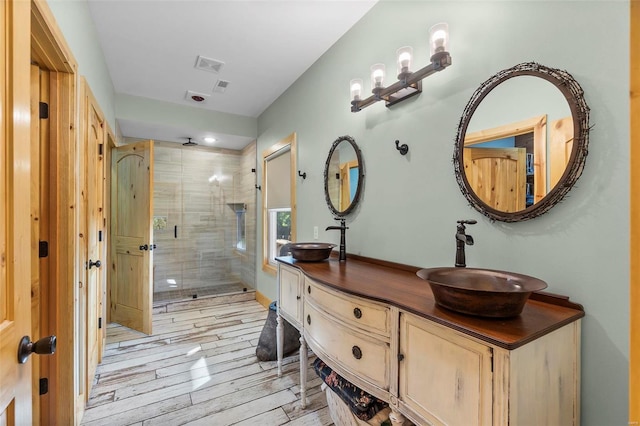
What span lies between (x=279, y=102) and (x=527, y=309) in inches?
132

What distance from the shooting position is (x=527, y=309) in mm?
1086

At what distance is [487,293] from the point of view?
0.94 m

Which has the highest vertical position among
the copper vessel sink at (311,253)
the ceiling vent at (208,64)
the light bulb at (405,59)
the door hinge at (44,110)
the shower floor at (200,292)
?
the ceiling vent at (208,64)

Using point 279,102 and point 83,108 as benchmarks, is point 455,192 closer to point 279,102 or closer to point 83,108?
point 83,108

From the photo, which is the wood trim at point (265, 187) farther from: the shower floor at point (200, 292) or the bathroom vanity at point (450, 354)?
the bathroom vanity at point (450, 354)

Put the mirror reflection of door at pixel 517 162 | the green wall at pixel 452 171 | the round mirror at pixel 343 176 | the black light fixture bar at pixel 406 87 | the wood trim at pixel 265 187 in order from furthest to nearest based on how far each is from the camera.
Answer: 1. the wood trim at pixel 265 187
2. the round mirror at pixel 343 176
3. the black light fixture bar at pixel 406 87
4. the mirror reflection of door at pixel 517 162
5. the green wall at pixel 452 171

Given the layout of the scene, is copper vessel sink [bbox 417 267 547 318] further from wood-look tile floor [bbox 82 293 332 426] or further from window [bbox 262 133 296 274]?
window [bbox 262 133 296 274]

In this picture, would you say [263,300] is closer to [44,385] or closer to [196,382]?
[196,382]

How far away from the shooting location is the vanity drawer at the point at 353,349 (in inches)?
49.6

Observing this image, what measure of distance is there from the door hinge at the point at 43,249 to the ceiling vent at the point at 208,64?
2045 millimetres

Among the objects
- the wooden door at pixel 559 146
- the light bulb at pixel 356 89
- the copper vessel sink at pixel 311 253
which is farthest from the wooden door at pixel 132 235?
the wooden door at pixel 559 146

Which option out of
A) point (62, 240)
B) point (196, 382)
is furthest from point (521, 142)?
point (196, 382)

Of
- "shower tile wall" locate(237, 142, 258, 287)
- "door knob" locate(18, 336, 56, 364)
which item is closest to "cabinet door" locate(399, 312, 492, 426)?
"door knob" locate(18, 336, 56, 364)

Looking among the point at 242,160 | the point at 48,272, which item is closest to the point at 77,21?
the point at 48,272
